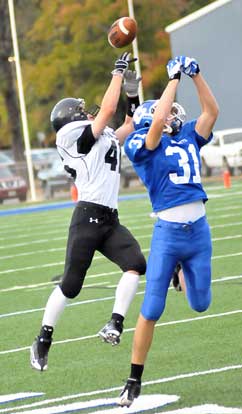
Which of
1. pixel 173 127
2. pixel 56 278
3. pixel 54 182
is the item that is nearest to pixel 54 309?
pixel 173 127

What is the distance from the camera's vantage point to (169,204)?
6.57m

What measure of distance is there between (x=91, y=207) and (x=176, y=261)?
1.28m

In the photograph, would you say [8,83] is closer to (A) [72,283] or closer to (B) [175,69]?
(A) [72,283]

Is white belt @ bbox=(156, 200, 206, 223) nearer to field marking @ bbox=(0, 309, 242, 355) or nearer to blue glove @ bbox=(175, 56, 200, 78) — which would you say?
blue glove @ bbox=(175, 56, 200, 78)

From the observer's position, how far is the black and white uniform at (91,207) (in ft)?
24.9

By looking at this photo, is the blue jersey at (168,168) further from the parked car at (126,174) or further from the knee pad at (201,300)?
the parked car at (126,174)

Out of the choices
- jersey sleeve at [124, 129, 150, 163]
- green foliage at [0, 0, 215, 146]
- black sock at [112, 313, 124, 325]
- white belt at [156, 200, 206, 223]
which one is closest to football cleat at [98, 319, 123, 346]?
black sock at [112, 313, 124, 325]

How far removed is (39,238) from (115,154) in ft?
36.7

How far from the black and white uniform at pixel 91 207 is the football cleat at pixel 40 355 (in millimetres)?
351

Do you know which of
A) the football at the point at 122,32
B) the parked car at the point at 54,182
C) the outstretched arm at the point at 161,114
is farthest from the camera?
the parked car at the point at 54,182

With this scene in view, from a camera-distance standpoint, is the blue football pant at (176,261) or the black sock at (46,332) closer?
the blue football pant at (176,261)

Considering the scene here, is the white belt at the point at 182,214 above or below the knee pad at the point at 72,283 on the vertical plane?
above

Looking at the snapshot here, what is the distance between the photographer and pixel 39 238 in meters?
18.8

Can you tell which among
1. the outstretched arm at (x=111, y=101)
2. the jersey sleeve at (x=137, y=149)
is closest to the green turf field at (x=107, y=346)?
the jersey sleeve at (x=137, y=149)
